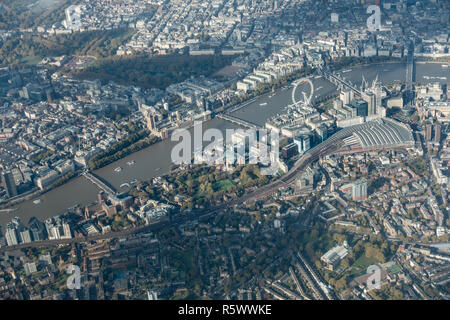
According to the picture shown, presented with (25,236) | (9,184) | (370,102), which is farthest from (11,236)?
(370,102)

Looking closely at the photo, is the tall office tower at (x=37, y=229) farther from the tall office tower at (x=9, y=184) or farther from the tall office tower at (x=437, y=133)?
the tall office tower at (x=437, y=133)

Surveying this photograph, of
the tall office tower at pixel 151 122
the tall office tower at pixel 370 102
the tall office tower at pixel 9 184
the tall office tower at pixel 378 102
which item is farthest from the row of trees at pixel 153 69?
the tall office tower at pixel 9 184

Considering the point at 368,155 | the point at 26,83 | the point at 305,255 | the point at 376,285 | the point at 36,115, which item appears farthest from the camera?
the point at 26,83

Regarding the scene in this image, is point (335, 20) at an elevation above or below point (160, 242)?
above

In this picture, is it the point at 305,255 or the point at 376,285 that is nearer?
the point at 376,285

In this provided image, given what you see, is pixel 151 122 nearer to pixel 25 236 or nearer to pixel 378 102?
pixel 25 236
